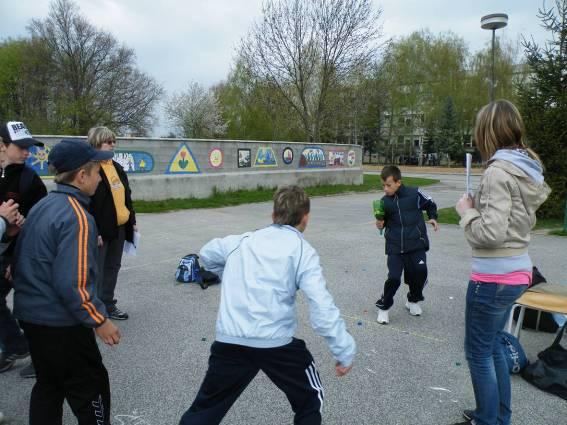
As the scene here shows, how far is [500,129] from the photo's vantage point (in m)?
2.36

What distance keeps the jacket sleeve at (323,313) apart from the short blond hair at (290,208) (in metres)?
0.22

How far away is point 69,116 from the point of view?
32.6m

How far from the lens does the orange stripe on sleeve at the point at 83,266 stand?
210 cm

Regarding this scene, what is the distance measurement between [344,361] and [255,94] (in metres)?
28.2

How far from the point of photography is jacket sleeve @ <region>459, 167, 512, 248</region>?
2.23 m

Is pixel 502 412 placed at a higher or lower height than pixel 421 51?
lower

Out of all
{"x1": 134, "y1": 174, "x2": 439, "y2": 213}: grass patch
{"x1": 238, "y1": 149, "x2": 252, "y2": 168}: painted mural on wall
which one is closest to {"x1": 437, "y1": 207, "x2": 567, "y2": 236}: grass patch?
{"x1": 134, "y1": 174, "x2": 439, "y2": 213}: grass patch

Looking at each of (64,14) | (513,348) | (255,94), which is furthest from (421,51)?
(513,348)

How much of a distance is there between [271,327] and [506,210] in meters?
1.34

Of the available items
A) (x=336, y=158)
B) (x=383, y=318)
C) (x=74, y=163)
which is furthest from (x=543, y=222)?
(x=74, y=163)

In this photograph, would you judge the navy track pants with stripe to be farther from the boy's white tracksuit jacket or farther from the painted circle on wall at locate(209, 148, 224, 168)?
the painted circle on wall at locate(209, 148, 224, 168)

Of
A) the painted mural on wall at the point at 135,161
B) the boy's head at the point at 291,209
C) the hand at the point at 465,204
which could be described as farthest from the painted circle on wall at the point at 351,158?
the boy's head at the point at 291,209

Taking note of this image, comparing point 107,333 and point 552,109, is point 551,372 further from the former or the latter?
point 552,109

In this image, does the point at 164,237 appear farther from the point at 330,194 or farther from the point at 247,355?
the point at 330,194
